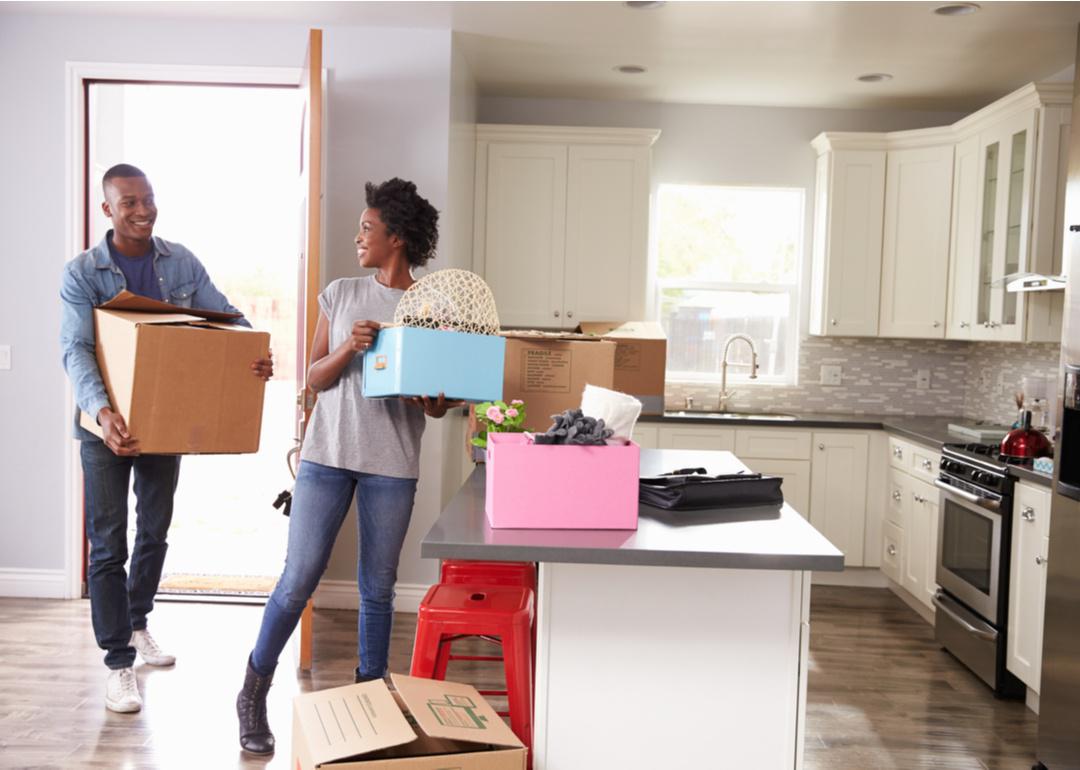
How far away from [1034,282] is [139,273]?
10.8ft

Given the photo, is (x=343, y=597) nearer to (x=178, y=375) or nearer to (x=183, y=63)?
(x=178, y=375)

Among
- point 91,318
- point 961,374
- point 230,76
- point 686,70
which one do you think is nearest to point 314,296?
point 91,318

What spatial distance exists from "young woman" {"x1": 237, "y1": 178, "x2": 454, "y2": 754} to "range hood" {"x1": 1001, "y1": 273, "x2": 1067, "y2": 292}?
2.32 metres

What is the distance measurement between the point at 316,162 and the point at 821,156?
3.10 m

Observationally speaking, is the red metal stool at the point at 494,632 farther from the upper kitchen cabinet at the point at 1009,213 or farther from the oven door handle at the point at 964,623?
the upper kitchen cabinet at the point at 1009,213

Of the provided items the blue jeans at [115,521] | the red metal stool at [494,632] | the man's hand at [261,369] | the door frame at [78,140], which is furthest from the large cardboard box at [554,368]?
the door frame at [78,140]

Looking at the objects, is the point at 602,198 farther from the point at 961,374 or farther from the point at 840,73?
the point at 961,374

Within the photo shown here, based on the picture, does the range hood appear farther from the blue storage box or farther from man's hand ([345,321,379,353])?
man's hand ([345,321,379,353])

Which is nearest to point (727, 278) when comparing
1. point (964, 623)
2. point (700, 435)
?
point (700, 435)

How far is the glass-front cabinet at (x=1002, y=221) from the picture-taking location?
4266mm

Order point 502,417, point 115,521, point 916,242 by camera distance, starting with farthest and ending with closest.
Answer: point 916,242 < point 115,521 < point 502,417

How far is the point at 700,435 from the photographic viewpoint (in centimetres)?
501

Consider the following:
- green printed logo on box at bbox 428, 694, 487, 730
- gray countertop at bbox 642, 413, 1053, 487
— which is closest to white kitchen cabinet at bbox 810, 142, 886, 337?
gray countertop at bbox 642, 413, 1053, 487

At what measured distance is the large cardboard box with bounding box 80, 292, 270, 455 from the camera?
2.73 m
